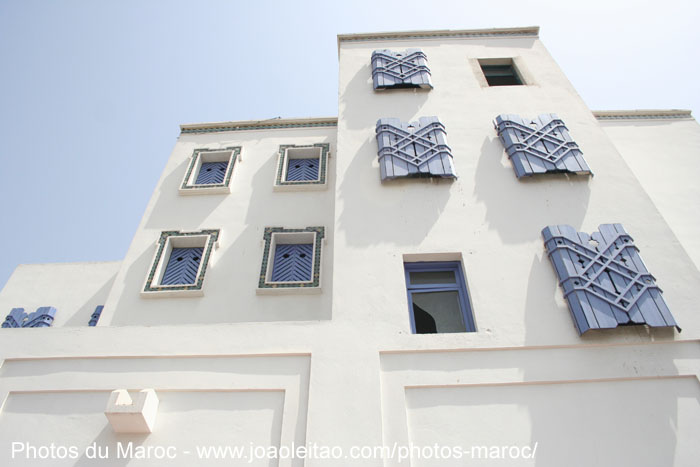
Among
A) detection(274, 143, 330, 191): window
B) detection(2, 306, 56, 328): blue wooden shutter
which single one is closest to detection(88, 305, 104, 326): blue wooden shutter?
detection(2, 306, 56, 328): blue wooden shutter

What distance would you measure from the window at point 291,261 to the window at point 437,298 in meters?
2.16

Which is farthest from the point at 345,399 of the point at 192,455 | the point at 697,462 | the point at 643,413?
the point at 697,462

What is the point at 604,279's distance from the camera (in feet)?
19.6

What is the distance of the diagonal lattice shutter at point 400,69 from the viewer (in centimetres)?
978

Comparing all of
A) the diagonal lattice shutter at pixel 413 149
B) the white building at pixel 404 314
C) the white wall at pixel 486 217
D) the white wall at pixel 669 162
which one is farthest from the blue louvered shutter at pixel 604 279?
the white wall at pixel 669 162

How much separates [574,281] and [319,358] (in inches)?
131

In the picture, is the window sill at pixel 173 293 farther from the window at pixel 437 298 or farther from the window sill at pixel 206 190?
the window at pixel 437 298

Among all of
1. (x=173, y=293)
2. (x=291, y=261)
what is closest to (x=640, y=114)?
(x=291, y=261)

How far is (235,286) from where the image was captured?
836 cm

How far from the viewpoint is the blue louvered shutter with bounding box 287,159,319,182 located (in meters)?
10.5

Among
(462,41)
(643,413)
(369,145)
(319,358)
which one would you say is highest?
(462,41)

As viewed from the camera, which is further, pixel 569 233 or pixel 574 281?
pixel 569 233

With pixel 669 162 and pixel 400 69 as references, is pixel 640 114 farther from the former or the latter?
pixel 400 69

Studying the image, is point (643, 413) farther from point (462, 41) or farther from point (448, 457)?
point (462, 41)
